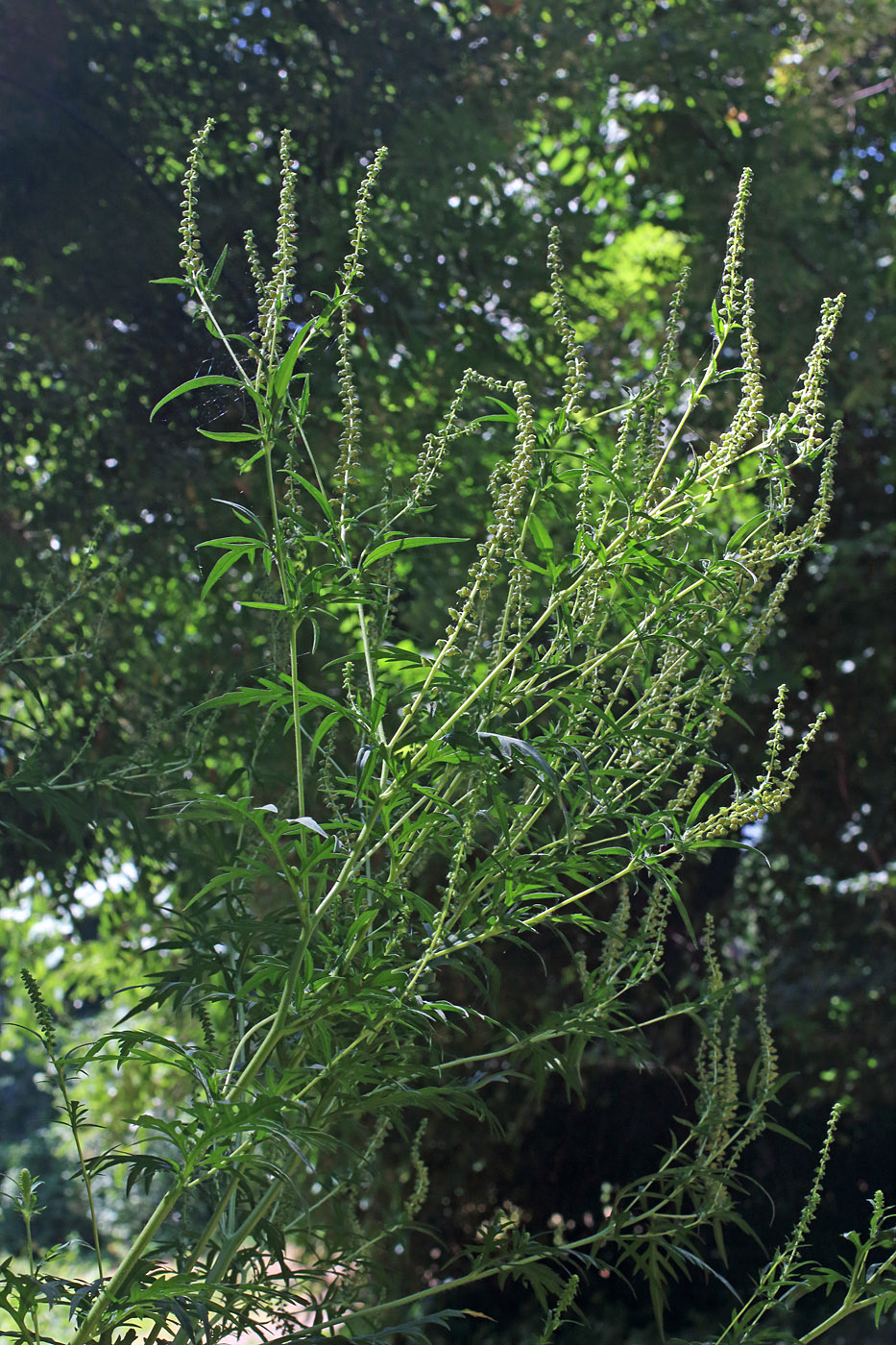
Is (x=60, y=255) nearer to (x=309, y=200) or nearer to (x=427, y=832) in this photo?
(x=309, y=200)

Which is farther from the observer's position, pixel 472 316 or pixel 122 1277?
pixel 472 316

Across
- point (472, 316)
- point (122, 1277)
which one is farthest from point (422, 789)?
point (472, 316)

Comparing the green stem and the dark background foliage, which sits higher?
the dark background foliage

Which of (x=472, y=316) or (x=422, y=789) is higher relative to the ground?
(x=472, y=316)

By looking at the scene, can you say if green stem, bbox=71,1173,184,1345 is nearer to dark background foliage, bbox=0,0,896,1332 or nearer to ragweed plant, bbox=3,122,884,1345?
ragweed plant, bbox=3,122,884,1345

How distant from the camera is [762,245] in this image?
3535 mm

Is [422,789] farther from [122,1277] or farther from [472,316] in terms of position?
[472,316]

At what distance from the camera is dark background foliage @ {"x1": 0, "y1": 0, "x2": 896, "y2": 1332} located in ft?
10.0

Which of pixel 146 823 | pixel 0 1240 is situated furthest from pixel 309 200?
pixel 0 1240

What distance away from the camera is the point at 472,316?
3373 millimetres

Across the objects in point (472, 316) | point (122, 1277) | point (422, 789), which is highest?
point (472, 316)

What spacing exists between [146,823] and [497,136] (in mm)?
2338

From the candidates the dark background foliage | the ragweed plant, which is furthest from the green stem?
the dark background foliage

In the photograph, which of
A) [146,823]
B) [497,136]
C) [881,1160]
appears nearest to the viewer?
[146,823]
